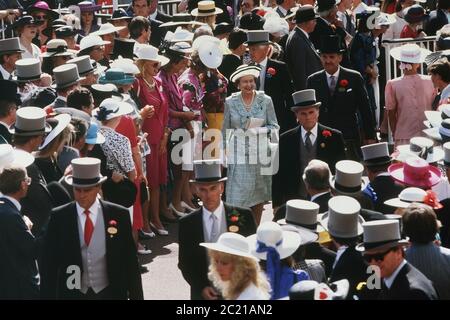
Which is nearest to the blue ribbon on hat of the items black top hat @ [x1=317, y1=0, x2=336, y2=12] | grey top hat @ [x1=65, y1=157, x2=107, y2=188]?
grey top hat @ [x1=65, y1=157, x2=107, y2=188]

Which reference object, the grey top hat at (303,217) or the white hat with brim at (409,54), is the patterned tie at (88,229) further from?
the white hat with brim at (409,54)

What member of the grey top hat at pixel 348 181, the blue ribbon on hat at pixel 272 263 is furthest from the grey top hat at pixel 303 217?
the grey top hat at pixel 348 181

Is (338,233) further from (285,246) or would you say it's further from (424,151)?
(424,151)

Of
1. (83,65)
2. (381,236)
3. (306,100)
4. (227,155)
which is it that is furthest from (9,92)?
(381,236)

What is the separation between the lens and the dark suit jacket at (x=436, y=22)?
18.2m

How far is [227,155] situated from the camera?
12.7 meters

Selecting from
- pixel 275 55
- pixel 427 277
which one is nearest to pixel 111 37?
pixel 275 55

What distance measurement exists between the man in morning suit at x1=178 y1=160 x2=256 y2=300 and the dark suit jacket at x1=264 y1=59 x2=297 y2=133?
4707 millimetres

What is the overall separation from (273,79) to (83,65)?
2326mm

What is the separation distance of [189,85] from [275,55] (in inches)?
72.9

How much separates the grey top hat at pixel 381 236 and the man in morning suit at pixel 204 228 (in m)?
1.31

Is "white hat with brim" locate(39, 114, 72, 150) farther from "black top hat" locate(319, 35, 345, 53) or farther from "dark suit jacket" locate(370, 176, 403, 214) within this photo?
"black top hat" locate(319, 35, 345, 53)

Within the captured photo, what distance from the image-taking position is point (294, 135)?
11.8 m

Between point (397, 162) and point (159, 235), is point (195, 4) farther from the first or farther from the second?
point (397, 162)
